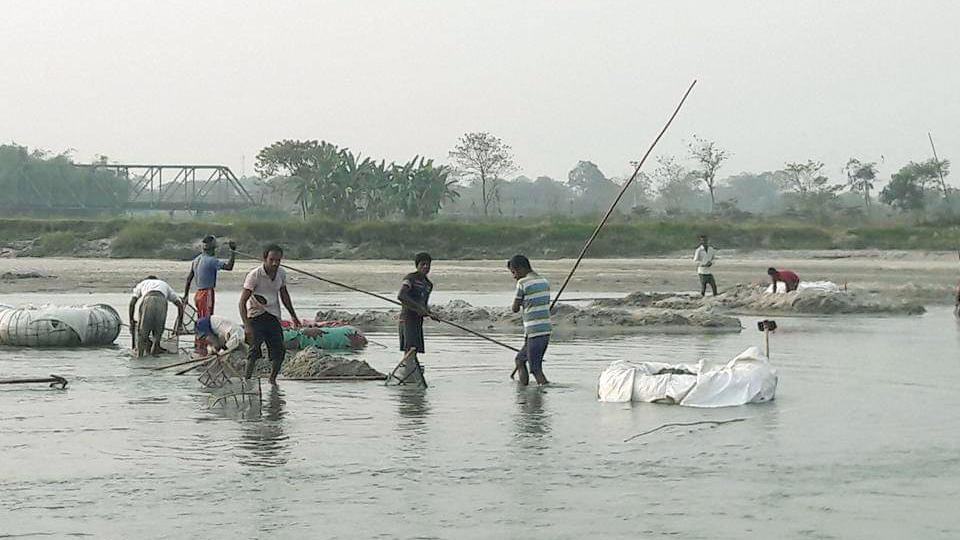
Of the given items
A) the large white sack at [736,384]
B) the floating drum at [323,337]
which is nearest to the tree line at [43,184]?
the floating drum at [323,337]

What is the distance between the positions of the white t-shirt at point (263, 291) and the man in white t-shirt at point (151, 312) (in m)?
3.52

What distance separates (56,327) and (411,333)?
6.63 m

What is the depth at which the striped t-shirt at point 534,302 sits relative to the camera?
13.7 m

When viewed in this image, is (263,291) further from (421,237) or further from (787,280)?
(421,237)

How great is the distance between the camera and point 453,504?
8734 millimetres

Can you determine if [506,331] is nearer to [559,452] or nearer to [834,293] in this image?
[834,293]

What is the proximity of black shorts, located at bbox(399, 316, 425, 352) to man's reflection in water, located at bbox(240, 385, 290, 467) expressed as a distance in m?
1.38

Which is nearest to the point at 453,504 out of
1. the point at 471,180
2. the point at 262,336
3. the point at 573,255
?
the point at 262,336

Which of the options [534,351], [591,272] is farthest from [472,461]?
[591,272]

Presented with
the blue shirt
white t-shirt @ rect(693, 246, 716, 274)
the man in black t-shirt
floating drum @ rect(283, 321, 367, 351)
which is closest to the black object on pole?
the blue shirt

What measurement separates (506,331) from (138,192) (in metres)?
63.8

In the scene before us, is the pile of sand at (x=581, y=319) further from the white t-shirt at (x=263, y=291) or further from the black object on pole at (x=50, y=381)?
the white t-shirt at (x=263, y=291)

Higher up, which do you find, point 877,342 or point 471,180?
point 471,180

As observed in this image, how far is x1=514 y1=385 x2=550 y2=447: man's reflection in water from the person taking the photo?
37.9 feet
